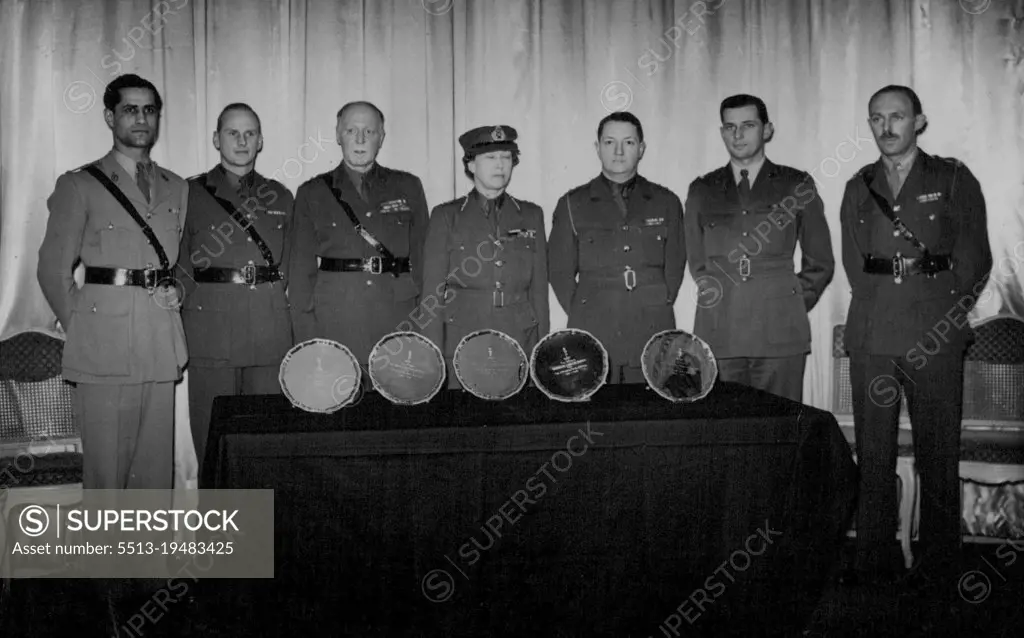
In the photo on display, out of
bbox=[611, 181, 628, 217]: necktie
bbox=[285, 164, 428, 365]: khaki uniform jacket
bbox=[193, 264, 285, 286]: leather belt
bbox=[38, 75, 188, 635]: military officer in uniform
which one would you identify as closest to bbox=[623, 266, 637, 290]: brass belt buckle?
bbox=[611, 181, 628, 217]: necktie

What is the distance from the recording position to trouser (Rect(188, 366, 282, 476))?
380 cm

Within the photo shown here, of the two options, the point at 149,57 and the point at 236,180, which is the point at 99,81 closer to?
the point at 149,57

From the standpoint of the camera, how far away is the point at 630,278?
3855 millimetres

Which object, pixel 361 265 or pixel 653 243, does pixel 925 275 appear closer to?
pixel 653 243

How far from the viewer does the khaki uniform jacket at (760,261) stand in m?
3.83

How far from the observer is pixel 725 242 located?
12.9ft

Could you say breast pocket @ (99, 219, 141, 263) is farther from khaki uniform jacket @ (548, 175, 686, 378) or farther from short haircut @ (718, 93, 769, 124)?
short haircut @ (718, 93, 769, 124)

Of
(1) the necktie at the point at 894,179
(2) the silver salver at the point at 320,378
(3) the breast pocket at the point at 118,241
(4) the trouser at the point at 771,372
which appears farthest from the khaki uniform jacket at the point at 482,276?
(1) the necktie at the point at 894,179

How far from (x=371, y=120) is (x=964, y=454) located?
3099 mm

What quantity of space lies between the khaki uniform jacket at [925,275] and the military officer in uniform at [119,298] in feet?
9.65

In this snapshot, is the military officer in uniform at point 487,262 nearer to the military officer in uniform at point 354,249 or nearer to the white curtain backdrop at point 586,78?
the military officer in uniform at point 354,249

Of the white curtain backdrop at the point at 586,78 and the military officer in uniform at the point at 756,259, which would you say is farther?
the white curtain backdrop at the point at 586,78

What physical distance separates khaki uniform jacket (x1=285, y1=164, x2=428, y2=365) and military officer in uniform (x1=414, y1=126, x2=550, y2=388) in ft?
0.55

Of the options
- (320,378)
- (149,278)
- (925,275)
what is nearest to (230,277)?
(149,278)
